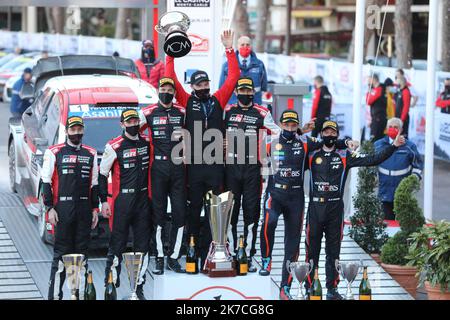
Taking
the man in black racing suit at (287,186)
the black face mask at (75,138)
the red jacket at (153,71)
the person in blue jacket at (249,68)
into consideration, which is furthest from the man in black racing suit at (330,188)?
the red jacket at (153,71)

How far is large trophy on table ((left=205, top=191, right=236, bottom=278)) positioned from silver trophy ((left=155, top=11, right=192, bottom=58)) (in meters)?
1.70

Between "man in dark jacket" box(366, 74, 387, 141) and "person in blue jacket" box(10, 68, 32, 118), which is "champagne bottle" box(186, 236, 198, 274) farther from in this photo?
"man in dark jacket" box(366, 74, 387, 141)

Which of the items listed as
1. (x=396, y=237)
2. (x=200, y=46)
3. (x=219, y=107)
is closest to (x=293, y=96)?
(x=200, y=46)

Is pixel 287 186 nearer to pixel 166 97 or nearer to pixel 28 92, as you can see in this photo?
pixel 166 97

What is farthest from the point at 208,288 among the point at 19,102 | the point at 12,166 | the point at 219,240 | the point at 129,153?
the point at 19,102

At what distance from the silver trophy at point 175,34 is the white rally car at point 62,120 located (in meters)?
2.02

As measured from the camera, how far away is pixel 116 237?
408 inches

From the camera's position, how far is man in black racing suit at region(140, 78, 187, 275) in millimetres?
10188

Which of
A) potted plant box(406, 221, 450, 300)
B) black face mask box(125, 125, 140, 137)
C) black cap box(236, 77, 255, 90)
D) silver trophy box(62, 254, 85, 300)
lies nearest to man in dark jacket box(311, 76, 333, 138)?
potted plant box(406, 221, 450, 300)

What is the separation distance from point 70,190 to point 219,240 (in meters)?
1.80

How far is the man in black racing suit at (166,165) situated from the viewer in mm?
10188

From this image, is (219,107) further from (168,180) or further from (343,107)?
(343,107)

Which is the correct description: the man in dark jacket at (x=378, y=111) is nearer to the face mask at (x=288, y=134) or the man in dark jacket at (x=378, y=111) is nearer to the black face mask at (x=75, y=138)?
the face mask at (x=288, y=134)

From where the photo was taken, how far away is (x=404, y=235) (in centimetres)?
1198
